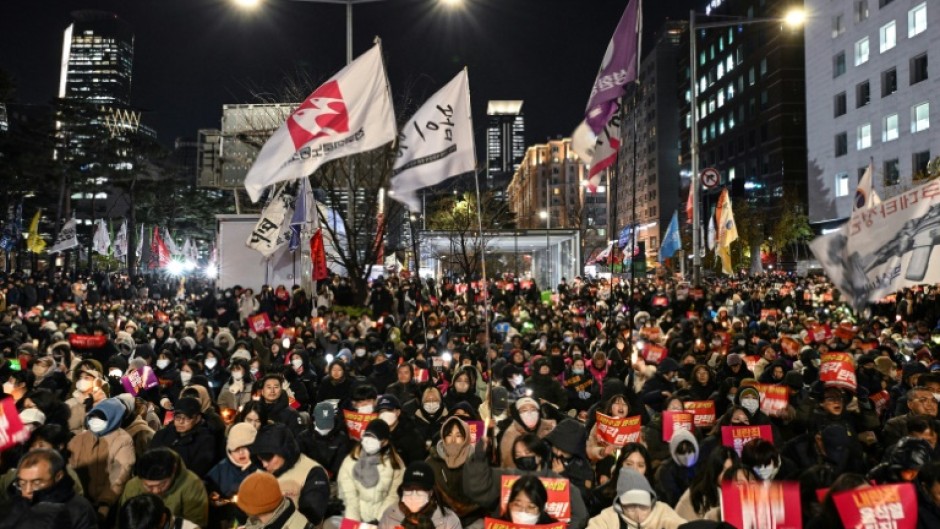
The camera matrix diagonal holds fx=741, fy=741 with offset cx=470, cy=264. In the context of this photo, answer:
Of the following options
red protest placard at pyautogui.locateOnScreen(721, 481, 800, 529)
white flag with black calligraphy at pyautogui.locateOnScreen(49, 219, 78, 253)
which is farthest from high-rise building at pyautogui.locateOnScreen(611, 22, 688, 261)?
red protest placard at pyautogui.locateOnScreen(721, 481, 800, 529)

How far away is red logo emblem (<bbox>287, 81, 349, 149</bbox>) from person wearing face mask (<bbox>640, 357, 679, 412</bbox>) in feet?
17.4

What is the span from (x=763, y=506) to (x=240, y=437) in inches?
161

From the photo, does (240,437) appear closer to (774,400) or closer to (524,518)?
(524,518)

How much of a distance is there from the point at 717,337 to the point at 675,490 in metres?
7.89

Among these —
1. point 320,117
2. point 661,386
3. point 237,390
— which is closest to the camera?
point 237,390

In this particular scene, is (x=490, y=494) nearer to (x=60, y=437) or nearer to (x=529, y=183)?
(x=60, y=437)

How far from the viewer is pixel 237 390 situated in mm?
9477

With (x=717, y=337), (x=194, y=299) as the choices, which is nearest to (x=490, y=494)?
(x=717, y=337)

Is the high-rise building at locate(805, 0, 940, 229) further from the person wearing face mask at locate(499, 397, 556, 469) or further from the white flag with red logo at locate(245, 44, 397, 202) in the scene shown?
the person wearing face mask at locate(499, 397, 556, 469)

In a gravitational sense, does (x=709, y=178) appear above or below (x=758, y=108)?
below

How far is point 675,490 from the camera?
A: 613cm

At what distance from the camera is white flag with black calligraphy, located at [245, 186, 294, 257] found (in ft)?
62.6

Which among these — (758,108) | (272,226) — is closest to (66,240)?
(272,226)

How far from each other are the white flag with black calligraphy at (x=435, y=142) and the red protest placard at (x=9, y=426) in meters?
4.64
